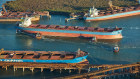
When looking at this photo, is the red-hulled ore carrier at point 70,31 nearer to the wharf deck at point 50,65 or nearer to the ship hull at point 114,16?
the ship hull at point 114,16

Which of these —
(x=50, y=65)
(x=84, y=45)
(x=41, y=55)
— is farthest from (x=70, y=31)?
(x=50, y=65)

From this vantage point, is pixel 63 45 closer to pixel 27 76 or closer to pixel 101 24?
pixel 27 76

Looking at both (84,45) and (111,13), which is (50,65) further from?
(111,13)

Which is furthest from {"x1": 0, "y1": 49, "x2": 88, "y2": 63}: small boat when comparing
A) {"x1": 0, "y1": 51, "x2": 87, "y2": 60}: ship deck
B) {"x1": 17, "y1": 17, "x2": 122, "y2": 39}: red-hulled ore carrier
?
{"x1": 17, "y1": 17, "x2": 122, "y2": 39}: red-hulled ore carrier

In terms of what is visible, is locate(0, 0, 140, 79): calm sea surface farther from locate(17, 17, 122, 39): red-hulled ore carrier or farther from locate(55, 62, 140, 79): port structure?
locate(55, 62, 140, 79): port structure

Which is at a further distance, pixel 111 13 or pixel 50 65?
pixel 111 13

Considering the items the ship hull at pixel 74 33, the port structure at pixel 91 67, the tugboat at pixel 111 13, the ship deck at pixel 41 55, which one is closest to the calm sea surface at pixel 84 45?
the port structure at pixel 91 67

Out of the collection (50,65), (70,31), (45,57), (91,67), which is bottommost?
(91,67)

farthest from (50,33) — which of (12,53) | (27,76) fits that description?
(27,76)
